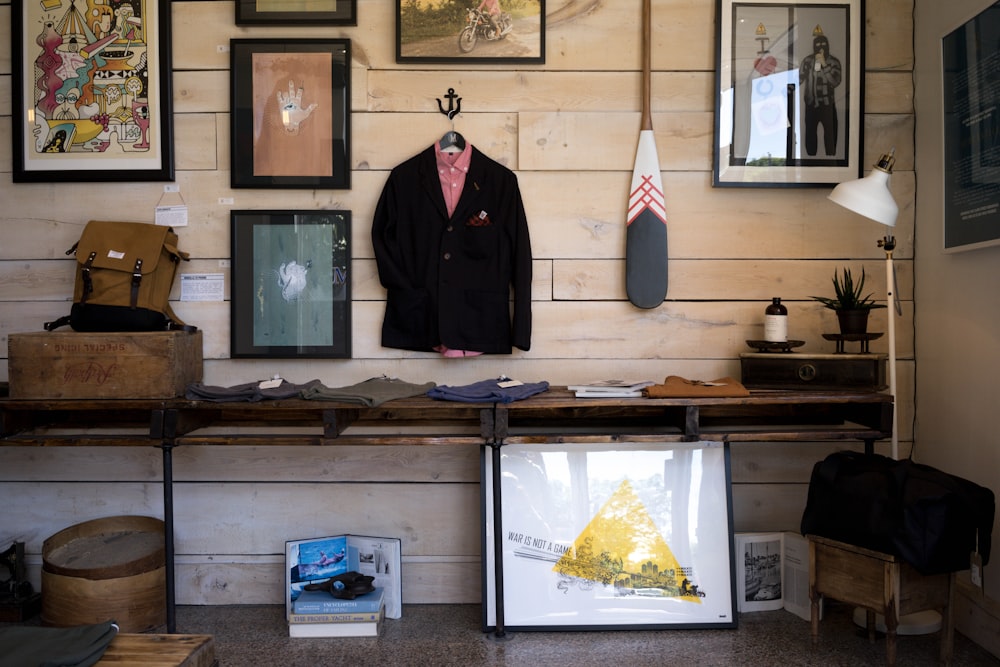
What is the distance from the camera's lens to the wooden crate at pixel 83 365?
2520mm

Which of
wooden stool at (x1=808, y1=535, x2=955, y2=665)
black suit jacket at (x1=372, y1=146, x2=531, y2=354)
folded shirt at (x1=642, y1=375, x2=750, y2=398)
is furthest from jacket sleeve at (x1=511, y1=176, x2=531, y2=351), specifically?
wooden stool at (x1=808, y1=535, x2=955, y2=665)

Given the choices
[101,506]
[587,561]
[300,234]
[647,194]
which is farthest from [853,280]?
[101,506]

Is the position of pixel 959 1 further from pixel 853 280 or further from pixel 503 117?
pixel 503 117

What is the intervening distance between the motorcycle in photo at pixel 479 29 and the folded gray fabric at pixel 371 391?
1.24 metres

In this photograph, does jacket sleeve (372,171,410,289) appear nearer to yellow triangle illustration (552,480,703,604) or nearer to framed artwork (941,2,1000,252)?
yellow triangle illustration (552,480,703,604)

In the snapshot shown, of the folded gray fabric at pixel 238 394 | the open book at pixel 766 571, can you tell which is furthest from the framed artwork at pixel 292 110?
the open book at pixel 766 571

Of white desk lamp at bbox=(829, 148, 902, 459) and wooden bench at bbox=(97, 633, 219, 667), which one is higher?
white desk lamp at bbox=(829, 148, 902, 459)

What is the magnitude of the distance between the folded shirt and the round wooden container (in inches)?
70.1

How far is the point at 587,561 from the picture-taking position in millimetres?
2652

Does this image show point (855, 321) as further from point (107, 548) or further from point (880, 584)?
point (107, 548)

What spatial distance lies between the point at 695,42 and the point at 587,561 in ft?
6.30

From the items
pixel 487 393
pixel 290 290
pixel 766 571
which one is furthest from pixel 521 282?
pixel 766 571

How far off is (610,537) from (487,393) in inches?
26.9

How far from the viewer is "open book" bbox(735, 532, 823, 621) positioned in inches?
108
